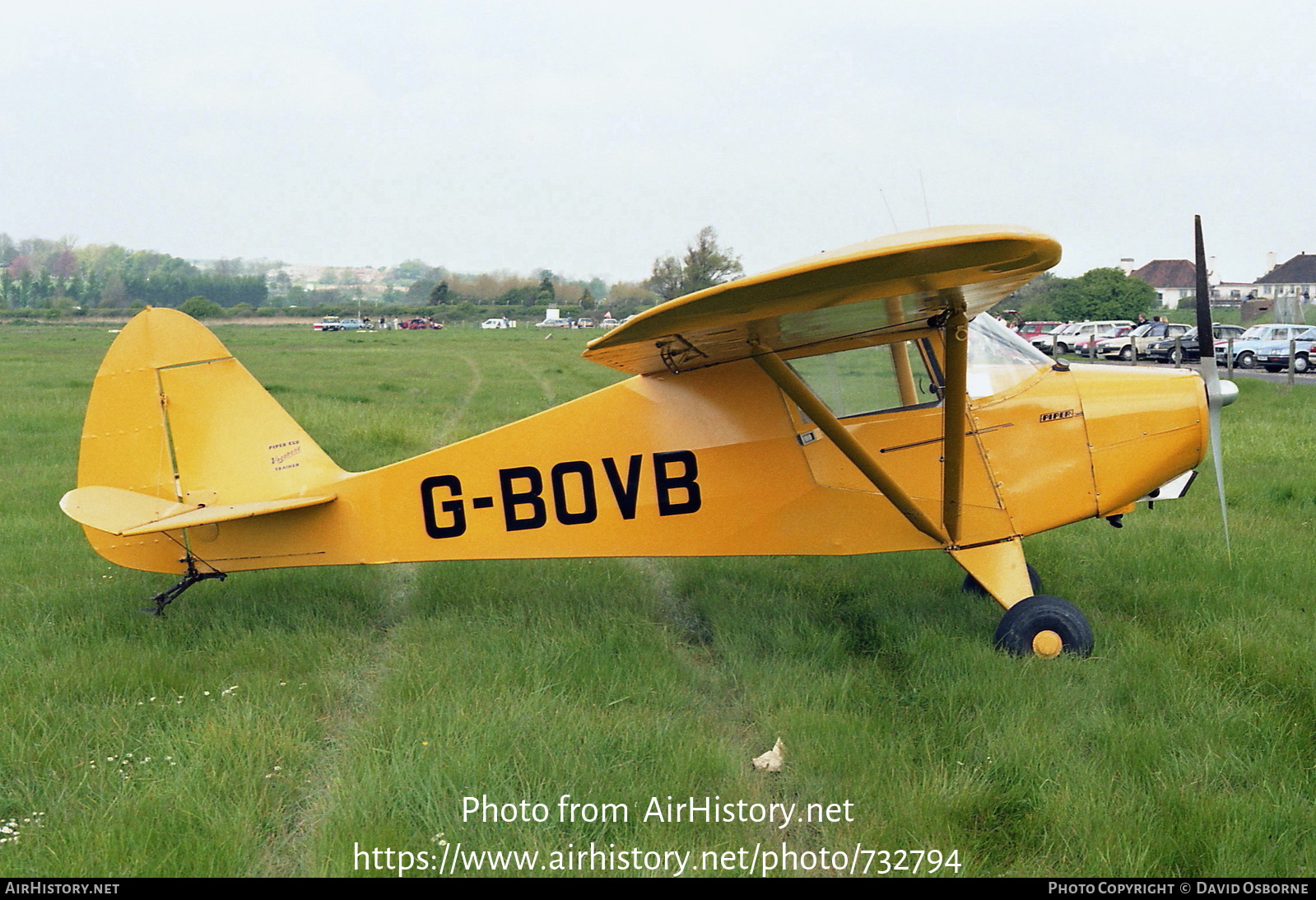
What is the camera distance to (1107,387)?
546 centimetres

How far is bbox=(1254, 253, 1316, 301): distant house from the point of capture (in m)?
78.4

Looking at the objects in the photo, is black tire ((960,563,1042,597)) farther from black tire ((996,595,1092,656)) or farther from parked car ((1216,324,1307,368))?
parked car ((1216,324,1307,368))

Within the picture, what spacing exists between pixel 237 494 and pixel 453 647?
1.86 meters

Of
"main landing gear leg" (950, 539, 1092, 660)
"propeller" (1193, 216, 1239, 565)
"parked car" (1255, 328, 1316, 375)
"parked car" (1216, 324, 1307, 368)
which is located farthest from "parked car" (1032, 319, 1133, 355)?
"main landing gear leg" (950, 539, 1092, 660)

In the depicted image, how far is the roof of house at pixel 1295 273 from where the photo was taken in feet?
260

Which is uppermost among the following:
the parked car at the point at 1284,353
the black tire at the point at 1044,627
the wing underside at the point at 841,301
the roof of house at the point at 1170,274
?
the roof of house at the point at 1170,274

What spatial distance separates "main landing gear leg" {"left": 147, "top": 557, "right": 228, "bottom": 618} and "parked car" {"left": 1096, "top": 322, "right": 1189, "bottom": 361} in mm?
36612

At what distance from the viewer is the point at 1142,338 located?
36.7 meters

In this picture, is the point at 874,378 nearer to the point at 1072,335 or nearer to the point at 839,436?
the point at 839,436

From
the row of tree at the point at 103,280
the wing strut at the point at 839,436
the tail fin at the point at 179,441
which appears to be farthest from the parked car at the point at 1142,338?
the row of tree at the point at 103,280

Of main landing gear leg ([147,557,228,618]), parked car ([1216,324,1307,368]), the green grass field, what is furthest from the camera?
parked car ([1216,324,1307,368])

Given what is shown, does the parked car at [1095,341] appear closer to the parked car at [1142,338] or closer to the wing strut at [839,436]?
the parked car at [1142,338]

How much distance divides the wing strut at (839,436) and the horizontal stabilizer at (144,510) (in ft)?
9.49

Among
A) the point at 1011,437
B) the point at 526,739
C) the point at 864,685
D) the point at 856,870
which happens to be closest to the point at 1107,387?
the point at 1011,437
